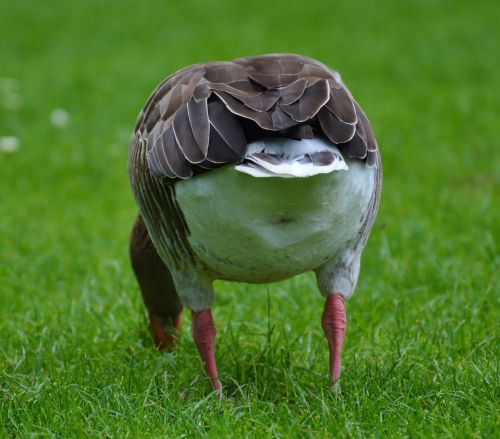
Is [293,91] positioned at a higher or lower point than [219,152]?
higher

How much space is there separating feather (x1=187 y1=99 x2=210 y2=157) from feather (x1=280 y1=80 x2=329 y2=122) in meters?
0.28

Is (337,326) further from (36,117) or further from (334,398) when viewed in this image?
(36,117)

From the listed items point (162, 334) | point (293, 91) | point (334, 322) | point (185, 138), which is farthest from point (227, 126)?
point (162, 334)

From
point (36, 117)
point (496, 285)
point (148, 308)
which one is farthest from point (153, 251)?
point (36, 117)

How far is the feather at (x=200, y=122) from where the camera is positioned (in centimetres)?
315

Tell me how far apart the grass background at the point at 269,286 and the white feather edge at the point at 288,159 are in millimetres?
966

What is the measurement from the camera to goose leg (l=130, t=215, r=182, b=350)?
464 cm

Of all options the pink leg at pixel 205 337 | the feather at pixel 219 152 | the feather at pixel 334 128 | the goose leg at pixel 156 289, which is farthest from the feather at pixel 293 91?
the goose leg at pixel 156 289

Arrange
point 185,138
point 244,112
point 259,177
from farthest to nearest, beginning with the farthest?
point 185,138, point 244,112, point 259,177

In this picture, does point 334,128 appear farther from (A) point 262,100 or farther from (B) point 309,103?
(A) point 262,100

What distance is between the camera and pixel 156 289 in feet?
15.2

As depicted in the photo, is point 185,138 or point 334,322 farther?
point 334,322

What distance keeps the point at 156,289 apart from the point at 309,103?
70.9 inches

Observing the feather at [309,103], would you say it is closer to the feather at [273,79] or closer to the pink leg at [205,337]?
the feather at [273,79]
